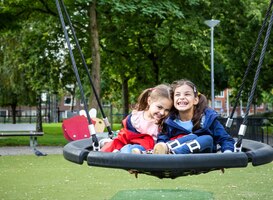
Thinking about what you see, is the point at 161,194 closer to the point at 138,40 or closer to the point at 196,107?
the point at 196,107

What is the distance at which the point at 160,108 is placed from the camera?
13.4ft

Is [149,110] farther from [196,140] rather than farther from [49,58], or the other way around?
[49,58]

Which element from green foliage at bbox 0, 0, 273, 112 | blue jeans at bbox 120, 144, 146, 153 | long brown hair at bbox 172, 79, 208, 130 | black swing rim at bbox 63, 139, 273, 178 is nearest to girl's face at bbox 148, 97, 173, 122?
long brown hair at bbox 172, 79, 208, 130

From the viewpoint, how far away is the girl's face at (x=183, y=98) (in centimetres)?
388

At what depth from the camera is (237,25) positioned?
21344mm

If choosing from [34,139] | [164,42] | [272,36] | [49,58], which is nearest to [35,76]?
[49,58]

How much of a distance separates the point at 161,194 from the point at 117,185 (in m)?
1.07

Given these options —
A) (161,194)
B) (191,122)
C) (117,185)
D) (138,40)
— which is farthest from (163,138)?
(138,40)

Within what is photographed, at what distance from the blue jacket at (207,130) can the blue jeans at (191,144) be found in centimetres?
14

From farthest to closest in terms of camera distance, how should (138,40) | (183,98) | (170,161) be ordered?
1. (138,40)
2. (183,98)
3. (170,161)

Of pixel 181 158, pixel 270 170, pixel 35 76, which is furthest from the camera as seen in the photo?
pixel 35 76

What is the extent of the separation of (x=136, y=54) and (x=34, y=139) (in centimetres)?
910

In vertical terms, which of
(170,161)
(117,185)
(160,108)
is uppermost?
(160,108)

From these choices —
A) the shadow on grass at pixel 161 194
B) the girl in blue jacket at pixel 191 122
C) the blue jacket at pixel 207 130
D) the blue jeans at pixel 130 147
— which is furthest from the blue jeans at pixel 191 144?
the shadow on grass at pixel 161 194
